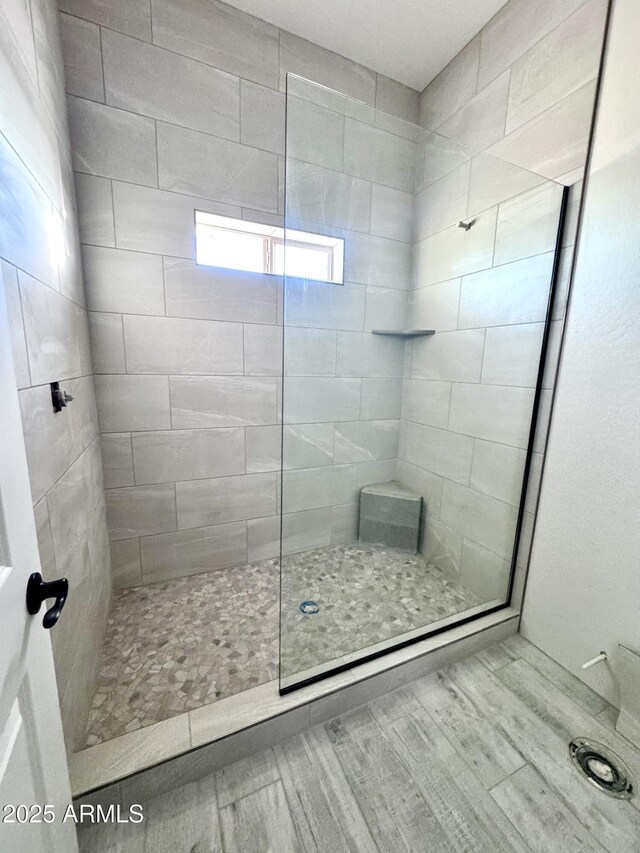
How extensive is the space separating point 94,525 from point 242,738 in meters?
1.00

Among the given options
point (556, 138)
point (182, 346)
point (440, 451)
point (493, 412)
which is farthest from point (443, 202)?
point (182, 346)

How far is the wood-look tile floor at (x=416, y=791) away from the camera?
3.06ft

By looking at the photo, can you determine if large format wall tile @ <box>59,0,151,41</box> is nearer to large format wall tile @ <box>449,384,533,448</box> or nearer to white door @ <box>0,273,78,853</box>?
white door @ <box>0,273,78,853</box>

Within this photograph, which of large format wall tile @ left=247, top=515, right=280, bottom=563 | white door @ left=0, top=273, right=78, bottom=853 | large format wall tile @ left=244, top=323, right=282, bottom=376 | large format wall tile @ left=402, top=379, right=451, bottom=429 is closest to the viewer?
white door @ left=0, top=273, right=78, bottom=853

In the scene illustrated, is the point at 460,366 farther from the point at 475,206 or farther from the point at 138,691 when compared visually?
the point at 138,691

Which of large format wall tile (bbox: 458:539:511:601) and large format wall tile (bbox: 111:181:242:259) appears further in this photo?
large format wall tile (bbox: 458:539:511:601)

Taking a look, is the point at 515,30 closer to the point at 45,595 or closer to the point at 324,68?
the point at 324,68

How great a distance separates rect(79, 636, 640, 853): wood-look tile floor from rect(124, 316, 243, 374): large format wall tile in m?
1.64

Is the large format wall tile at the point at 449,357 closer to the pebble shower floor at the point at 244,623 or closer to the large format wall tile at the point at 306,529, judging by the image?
the large format wall tile at the point at 306,529

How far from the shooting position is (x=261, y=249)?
1.83 m

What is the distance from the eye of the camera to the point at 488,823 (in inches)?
38.4

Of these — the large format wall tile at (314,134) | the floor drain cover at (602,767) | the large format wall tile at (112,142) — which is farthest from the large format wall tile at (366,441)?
the large format wall tile at (112,142)

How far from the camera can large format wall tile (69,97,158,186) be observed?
1.41 m

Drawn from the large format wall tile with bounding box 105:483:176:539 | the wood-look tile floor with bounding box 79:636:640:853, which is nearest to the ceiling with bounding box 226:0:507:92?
the large format wall tile with bounding box 105:483:176:539
